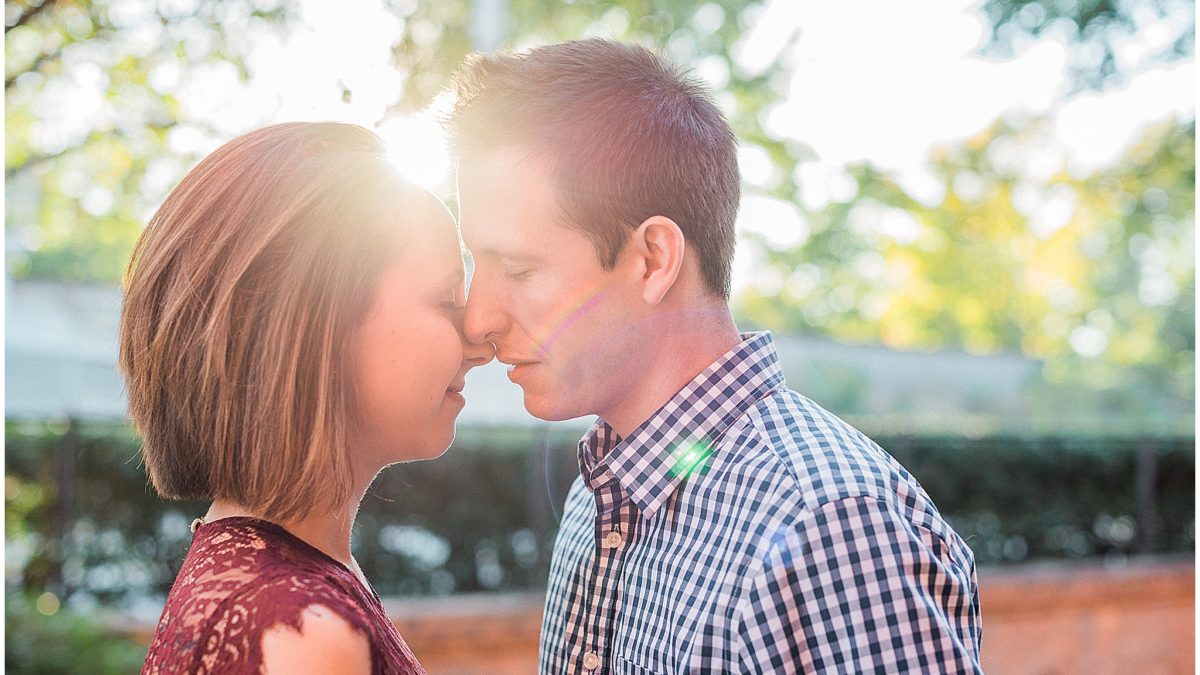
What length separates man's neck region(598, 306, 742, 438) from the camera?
1.97 m

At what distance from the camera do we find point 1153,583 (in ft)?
25.3

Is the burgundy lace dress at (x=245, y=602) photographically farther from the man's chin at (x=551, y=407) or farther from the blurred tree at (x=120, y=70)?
the blurred tree at (x=120, y=70)

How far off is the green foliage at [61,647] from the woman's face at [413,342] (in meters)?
3.49

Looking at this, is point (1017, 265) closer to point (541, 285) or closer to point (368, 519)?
point (368, 519)

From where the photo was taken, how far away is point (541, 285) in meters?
1.95

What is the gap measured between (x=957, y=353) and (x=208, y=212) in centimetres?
1703

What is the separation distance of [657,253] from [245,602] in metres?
0.91

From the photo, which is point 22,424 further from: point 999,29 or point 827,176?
point 999,29

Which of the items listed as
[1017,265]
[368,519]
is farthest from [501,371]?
[1017,265]

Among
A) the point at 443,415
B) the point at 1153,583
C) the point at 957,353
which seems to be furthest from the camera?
the point at 957,353

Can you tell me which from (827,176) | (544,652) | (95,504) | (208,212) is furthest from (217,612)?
(827,176)

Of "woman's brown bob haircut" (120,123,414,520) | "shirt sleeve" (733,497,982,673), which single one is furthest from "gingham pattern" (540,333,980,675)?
"woman's brown bob haircut" (120,123,414,520)

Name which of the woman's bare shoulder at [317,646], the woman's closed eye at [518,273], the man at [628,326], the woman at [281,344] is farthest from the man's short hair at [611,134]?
the woman's bare shoulder at [317,646]

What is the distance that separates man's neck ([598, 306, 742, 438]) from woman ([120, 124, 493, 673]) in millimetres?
366
